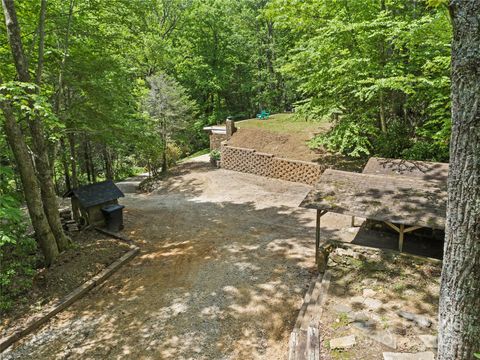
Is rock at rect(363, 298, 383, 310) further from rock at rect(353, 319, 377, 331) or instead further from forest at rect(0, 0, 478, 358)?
forest at rect(0, 0, 478, 358)

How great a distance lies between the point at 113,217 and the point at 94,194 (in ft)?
3.45

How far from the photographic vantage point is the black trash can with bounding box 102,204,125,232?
36.6 ft

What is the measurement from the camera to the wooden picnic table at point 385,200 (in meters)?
6.95

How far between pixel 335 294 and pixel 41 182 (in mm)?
8094

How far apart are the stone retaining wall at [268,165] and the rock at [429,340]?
1058 centimetres

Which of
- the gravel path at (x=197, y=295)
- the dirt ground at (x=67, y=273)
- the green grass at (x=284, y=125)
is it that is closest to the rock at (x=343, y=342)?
the gravel path at (x=197, y=295)

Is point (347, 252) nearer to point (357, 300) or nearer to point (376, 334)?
point (357, 300)

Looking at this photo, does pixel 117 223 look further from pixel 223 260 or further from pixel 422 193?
pixel 422 193

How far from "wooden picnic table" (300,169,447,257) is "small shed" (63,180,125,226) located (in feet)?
23.6

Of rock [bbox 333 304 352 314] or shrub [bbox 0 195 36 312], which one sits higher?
shrub [bbox 0 195 36 312]

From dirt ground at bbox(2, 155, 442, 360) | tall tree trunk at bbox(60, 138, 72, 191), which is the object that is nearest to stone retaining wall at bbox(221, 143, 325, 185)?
dirt ground at bbox(2, 155, 442, 360)

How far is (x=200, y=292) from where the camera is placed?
762 cm

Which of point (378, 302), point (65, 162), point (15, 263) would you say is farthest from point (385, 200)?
point (65, 162)

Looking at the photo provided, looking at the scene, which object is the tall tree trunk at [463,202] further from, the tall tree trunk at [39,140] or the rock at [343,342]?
the tall tree trunk at [39,140]
